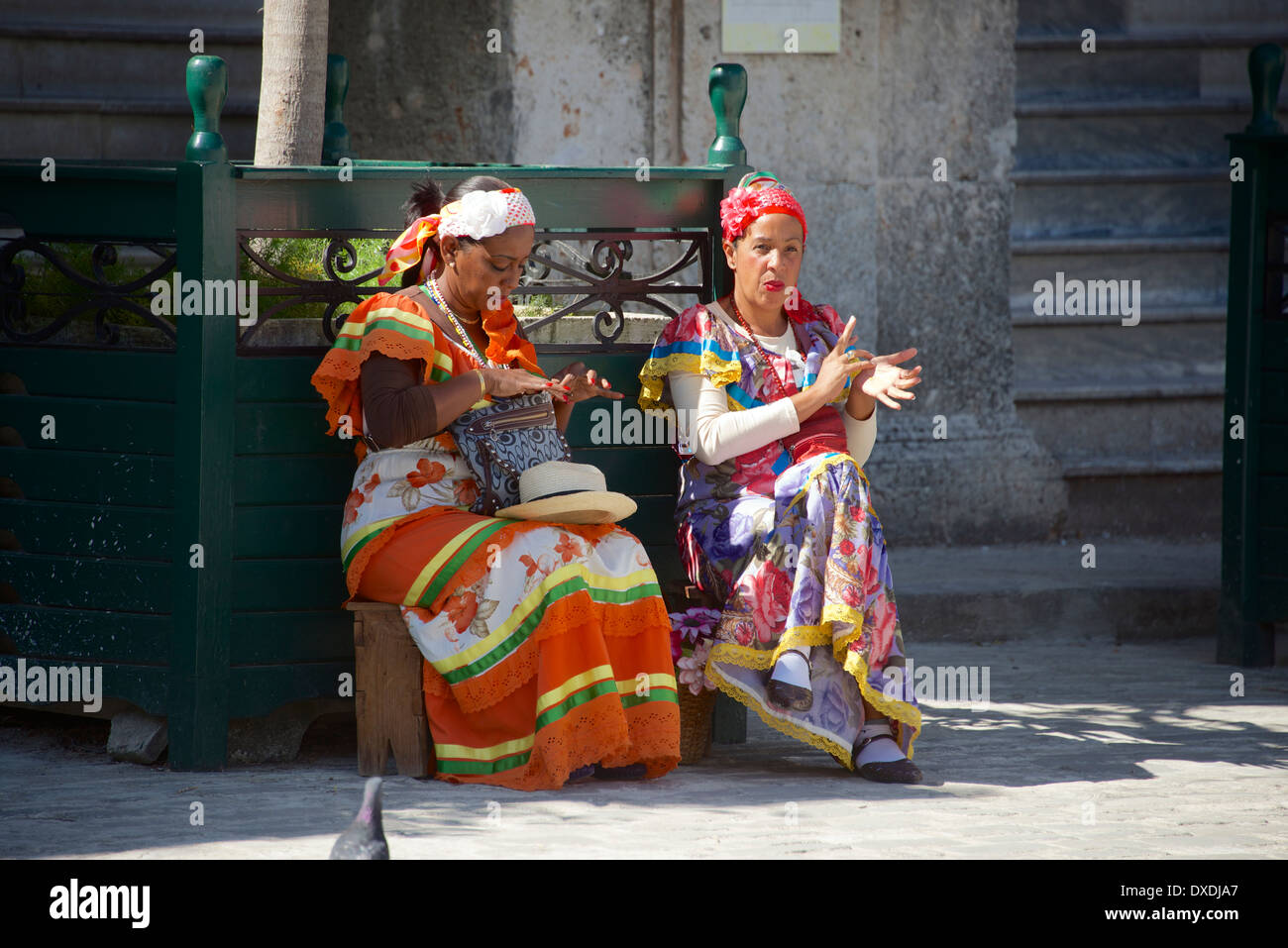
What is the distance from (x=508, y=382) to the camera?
4.75 metres

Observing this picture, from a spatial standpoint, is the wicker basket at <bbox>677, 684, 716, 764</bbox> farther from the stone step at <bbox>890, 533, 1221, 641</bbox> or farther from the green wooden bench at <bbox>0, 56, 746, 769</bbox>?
the stone step at <bbox>890, 533, 1221, 641</bbox>

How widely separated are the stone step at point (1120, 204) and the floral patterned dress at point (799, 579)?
174 inches

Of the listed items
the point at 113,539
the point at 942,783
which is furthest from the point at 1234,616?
Result: the point at 113,539

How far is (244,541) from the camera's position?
4945 mm

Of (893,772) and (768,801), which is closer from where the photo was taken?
(768,801)

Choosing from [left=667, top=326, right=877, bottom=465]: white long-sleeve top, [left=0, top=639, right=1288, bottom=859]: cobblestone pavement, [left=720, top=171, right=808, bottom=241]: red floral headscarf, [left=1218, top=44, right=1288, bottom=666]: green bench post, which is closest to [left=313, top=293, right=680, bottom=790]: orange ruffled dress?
[left=0, top=639, right=1288, bottom=859]: cobblestone pavement

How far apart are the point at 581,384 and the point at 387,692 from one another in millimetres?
1006

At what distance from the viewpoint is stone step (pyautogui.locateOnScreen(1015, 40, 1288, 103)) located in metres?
9.17

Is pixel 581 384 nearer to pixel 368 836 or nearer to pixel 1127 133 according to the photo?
pixel 368 836

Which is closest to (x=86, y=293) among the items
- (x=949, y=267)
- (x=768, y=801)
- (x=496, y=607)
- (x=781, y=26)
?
(x=496, y=607)

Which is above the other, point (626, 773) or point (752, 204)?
point (752, 204)

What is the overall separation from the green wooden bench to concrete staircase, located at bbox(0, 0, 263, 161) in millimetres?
4010

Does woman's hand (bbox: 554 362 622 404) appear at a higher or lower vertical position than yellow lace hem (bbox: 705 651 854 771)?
higher

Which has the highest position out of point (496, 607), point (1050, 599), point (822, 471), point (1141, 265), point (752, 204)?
point (1141, 265)
